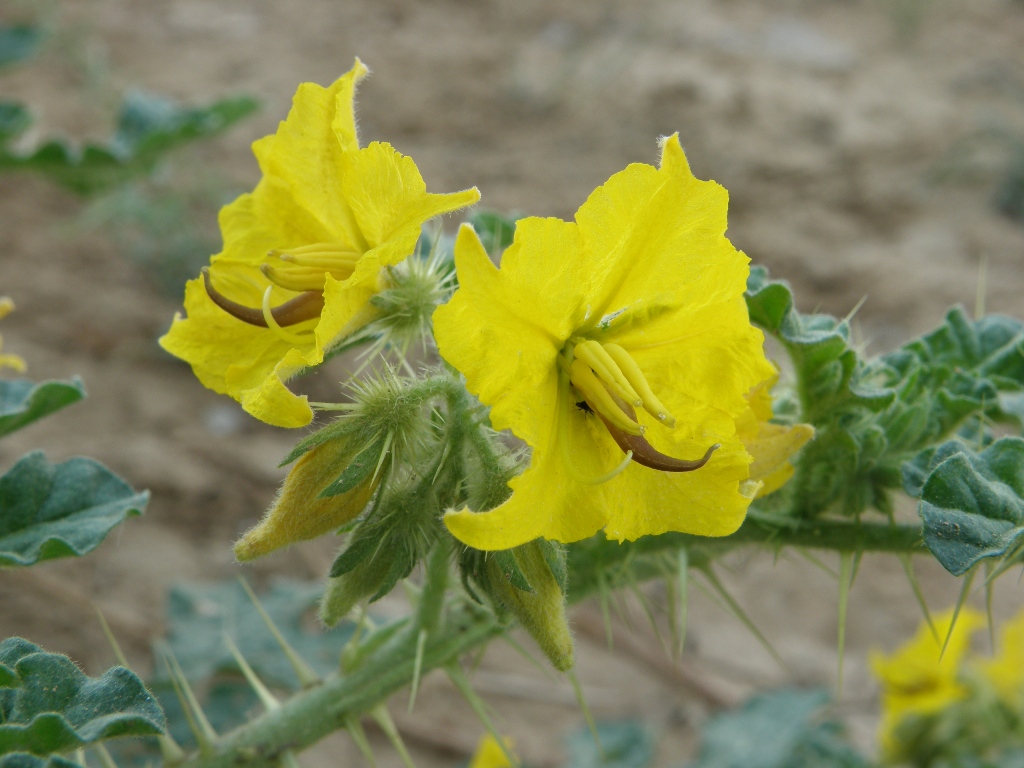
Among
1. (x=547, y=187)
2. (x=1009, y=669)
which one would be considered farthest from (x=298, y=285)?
(x=547, y=187)

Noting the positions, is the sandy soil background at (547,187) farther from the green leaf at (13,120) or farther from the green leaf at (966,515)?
the green leaf at (966,515)

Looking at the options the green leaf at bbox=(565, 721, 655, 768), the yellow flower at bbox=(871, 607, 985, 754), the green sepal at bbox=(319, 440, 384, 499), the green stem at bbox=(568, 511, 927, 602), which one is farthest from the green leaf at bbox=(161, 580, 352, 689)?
the yellow flower at bbox=(871, 607, 985, 754)

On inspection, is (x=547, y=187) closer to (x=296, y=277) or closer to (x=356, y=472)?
(x=296, y=277)

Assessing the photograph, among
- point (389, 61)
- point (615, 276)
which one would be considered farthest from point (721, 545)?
point (389, 61)

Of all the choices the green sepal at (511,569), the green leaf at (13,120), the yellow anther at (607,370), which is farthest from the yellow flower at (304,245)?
the green leaf at (13,120)

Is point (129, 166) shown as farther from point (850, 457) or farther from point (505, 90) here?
point (505, 90)

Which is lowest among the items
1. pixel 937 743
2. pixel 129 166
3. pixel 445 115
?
pixel 937 743
